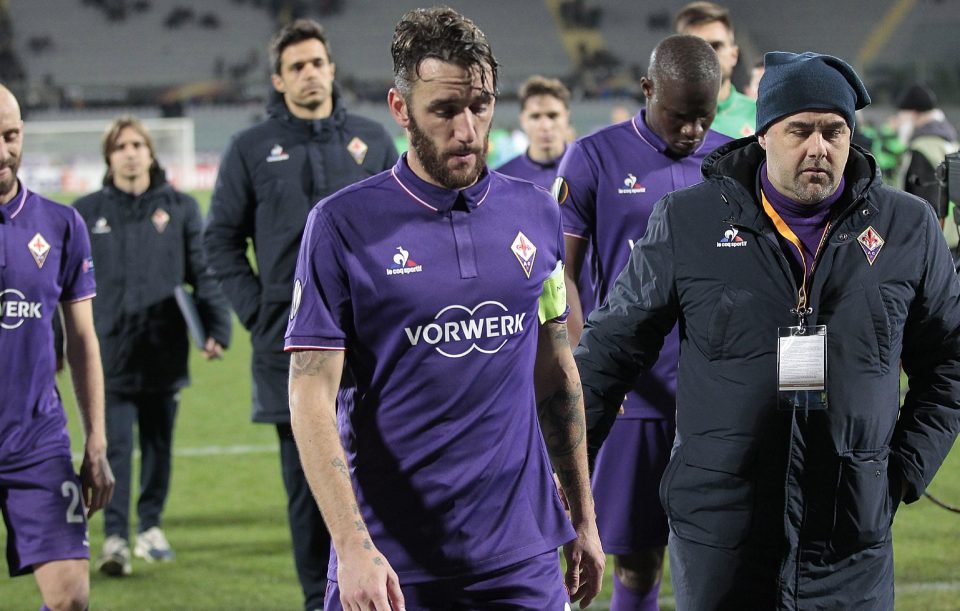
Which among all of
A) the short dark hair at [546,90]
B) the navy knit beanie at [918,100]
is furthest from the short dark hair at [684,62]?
the navy knit beanie at [918,100]

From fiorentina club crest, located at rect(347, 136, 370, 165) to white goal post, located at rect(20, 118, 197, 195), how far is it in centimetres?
2605

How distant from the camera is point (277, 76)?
208 inches

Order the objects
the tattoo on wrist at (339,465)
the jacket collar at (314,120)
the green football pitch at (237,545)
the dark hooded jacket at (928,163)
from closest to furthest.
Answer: the tattoo on wrist at (339,465) < the jacket collar at (314,120) < the dark hooded jacket at (928,163) < the green football pitch at (237,545)

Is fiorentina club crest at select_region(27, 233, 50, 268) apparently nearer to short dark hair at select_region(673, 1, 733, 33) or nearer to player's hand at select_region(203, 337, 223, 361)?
player's hand at select_region(203, 337, 223, 361)

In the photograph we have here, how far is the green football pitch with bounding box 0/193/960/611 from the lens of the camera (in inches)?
231

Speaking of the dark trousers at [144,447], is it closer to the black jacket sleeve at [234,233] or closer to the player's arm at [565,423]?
the black jacket sleeve at [234,233]

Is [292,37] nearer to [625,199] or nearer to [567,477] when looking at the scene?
[625,199]

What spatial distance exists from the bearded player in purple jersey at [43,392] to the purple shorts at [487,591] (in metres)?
1.60

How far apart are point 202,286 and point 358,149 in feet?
7.02

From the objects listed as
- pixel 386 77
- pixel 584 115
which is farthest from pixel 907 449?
pixel 386 77

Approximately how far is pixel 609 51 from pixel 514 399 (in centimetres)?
4077

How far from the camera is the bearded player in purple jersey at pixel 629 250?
4379 millimetres

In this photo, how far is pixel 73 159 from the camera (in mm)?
31219

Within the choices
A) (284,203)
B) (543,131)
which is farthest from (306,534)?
(543,131)
